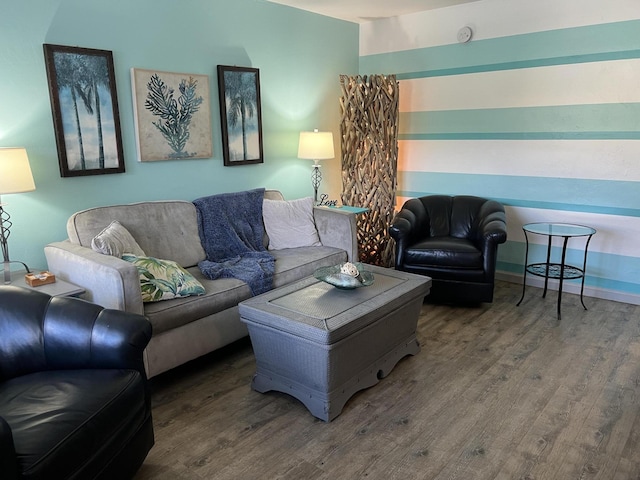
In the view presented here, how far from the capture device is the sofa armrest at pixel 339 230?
3.66m

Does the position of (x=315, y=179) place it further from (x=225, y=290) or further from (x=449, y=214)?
(x=225, y=290)

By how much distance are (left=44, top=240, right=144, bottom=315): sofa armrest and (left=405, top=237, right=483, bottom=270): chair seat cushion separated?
2.11m

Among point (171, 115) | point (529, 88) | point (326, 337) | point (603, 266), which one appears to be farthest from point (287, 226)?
point (603, 266)

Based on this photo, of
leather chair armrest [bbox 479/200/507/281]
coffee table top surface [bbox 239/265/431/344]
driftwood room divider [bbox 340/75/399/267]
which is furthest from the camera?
driftwood room divider [bbox 340/75/399/267]

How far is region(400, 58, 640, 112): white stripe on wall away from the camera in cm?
353

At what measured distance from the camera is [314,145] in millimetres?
4082

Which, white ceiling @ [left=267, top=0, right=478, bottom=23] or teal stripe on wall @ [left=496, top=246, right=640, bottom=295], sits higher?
white ceiling @ [left=267, top=0, right=478, bottom=23]

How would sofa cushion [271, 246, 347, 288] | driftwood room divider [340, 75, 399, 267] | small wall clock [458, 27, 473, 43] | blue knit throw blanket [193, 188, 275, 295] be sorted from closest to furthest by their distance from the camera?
blue knit throw blanket [193, 188, 275, 295]
sofa cushion [271, 246, 347, 288]
small wall clock [458, 27, 473, 43]
driftwood room divider [340, 75, 399, 267]

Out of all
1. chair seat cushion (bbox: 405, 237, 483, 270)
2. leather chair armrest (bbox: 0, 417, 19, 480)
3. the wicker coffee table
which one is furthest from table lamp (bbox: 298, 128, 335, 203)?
leather chair armrest (bbox: 0, 417, 19, 480)

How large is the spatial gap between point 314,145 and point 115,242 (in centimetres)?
203

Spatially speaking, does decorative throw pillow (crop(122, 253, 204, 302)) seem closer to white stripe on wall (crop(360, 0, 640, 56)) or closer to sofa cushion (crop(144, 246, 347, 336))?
sofa cushion (crop(144, 246, 347, 336))

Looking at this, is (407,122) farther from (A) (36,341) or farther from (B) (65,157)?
(A) (36,341)

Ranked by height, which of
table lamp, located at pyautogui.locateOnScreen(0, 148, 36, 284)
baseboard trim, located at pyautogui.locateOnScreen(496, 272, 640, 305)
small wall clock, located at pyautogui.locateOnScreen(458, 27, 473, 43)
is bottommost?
baseboard trim, located at pyautogui.locateOnScreen(496, 272, 640, 305)

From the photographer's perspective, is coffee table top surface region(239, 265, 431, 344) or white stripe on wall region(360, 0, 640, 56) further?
white stripe on wall region(360, 0, 640, 56)
